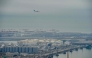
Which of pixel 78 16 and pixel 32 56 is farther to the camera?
pixel 78 16

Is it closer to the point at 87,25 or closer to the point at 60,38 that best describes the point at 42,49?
the point at 60,38

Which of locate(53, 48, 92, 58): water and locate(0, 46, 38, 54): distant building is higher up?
locate(0, 46, 38, 54): distant building

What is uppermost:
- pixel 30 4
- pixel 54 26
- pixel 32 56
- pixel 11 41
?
pixel 30 4

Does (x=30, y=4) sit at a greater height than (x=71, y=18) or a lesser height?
greater

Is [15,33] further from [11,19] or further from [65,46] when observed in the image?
[65,46]

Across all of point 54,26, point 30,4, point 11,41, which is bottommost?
point 11,41

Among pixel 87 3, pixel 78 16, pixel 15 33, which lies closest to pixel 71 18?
pixel 78 16

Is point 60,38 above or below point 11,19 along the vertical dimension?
below

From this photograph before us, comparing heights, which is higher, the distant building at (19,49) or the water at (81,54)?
the distant building at (19,49)

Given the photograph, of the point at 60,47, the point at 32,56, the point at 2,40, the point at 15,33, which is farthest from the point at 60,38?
the point at 2,40
